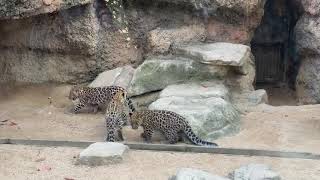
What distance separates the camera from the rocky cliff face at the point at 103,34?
32.1 ft

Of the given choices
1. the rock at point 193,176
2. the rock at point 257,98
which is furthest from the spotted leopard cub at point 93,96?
the rock at point 193,176

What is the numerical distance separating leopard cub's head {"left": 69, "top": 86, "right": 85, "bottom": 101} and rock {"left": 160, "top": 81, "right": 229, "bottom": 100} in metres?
1.09

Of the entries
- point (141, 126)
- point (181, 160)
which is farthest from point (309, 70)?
point (181, 160)

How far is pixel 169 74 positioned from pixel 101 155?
110 inches

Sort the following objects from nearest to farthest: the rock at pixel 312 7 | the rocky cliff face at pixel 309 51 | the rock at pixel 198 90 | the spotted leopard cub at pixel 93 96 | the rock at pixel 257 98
A: the rock at pixel 198 90
the spotted leopard cub at pixel 93 96
the rock at pixel 257 98
the rock at pixel 312 7
the rocky cliff face at pixel 309 51

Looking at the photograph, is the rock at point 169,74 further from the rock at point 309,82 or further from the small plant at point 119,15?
the rock at point 309,82

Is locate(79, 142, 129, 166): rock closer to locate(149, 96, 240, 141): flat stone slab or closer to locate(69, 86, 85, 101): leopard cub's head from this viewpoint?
locate(149, 96, 240, 141): flat stone slab

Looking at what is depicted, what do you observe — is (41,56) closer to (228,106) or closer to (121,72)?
(121,72)

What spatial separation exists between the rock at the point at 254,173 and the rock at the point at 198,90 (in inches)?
98.2

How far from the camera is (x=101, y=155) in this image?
679 centimetres

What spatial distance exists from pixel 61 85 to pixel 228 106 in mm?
2847

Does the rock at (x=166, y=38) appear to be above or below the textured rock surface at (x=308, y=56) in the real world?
above

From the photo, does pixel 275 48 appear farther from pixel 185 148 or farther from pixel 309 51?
pixel 185 148

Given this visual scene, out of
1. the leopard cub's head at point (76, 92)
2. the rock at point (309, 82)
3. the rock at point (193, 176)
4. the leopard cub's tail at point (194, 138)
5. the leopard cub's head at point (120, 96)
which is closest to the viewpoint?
the rock at point (193, 176)
